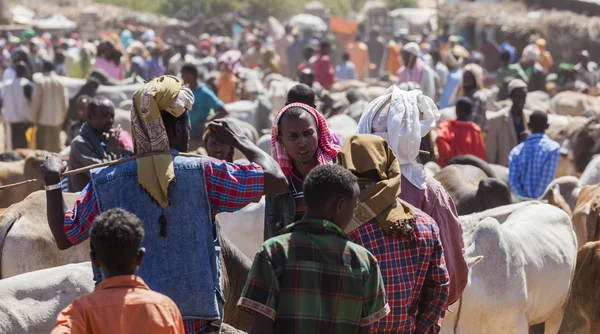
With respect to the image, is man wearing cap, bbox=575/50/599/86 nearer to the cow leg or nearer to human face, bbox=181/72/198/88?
human face, bbox=181/72/198/88

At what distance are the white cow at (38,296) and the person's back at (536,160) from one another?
15.7 feet

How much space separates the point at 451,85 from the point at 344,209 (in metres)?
12.2

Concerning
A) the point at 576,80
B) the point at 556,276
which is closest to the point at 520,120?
the point at 556,276

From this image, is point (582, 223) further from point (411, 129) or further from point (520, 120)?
point (411, 129)

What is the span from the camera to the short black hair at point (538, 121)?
351 inches

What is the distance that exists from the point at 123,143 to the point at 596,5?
25270 millimetres

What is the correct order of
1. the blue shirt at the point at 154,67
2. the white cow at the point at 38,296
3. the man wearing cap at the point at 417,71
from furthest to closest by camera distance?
the blue shirt at the point at 154,67, the man wearing cap at the point at 417,71, the white cow at the point at 38,296

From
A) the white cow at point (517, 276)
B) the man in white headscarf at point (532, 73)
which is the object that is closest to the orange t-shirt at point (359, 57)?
the man in white headscarf at point (532, 73)

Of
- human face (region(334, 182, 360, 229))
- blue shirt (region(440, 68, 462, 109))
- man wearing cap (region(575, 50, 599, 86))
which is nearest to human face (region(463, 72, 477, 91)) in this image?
blue shirt (region(440, 68, 462, 109))

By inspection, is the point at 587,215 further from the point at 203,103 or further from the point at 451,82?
the point at 451,82

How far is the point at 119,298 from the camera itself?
133 inches

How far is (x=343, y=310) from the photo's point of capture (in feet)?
11.9

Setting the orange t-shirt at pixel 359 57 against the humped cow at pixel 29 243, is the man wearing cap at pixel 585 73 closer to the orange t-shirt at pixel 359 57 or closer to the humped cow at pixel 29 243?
the orange t-shirt at pixel 359 57

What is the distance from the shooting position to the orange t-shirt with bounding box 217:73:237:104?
701 inches
